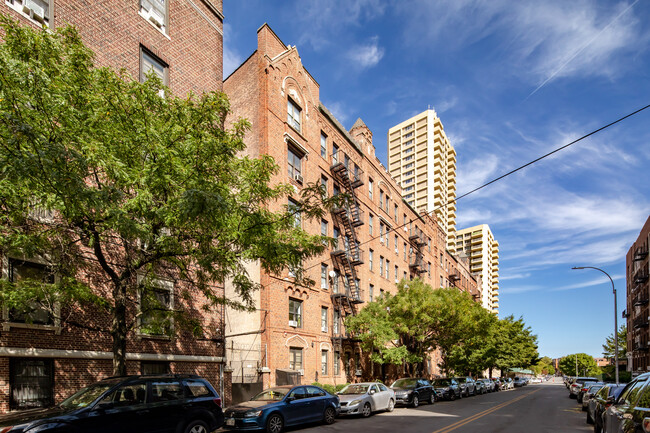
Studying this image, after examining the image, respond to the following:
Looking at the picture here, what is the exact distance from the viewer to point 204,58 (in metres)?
20.8

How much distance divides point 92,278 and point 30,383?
332cm

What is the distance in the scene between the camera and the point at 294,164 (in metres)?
27.2

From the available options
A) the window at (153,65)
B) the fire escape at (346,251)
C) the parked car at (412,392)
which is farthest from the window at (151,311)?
the fire escape at (346,251)

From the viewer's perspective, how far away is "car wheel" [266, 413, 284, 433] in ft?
41.8

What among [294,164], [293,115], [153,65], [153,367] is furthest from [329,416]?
[293,115]

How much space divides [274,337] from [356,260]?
409 inches

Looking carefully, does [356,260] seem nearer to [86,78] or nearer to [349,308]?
[349,308]

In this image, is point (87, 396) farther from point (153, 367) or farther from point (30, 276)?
point (153, 367)

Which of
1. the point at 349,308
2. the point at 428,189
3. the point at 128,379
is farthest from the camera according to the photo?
the point at 428,189

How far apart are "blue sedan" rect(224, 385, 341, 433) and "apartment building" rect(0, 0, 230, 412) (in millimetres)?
3786

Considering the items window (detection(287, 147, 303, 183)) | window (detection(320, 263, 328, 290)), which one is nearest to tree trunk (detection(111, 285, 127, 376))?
window (detection(287, 147, 303, 183))

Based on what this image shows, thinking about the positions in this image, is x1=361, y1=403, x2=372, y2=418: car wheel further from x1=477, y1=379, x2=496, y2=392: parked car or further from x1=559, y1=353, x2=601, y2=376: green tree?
x1=559, y1=353, x2=601, y2=376: green tree

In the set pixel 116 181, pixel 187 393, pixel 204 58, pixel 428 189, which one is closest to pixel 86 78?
pixel 116 181

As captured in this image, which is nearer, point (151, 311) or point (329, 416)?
point (151, 311)
